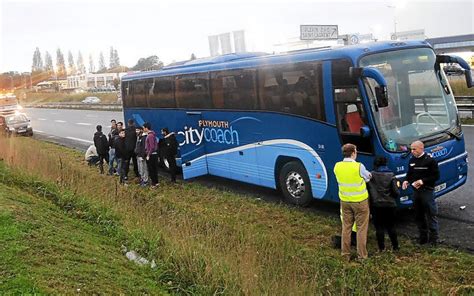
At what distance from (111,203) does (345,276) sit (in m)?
5.14

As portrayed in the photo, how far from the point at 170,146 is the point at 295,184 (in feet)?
13.8

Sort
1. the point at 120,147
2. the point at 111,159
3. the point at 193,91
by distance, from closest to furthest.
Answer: the point at 193,91, the point at 120,147, the point at 111,159

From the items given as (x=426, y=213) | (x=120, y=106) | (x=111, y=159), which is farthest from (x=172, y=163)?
(x=120, y=106)

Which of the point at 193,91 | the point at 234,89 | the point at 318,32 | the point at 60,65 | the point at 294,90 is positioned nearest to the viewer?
the point at 294,90

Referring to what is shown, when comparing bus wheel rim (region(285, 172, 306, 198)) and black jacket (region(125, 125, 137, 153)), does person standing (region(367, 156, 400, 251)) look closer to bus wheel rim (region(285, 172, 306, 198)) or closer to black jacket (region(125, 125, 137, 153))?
bus wheel rim (region(285, 172, 306, 198))

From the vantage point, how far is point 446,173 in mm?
8188

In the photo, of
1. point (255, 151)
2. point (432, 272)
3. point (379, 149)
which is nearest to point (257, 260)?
point (432, 272)

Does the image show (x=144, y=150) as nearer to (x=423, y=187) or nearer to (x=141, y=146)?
(x=141, y=146)

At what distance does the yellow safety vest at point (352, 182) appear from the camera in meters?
6.45

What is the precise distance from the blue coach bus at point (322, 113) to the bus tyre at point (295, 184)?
2 centimetres

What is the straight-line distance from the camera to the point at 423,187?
269 inches

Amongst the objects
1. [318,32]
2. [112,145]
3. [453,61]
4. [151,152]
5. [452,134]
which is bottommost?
[151,152]

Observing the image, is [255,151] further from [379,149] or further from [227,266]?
[227,266]

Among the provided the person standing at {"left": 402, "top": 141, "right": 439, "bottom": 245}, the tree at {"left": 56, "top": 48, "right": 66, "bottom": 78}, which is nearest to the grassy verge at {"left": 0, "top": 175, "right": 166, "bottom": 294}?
the person standing at {"left": 402, "top": 141, "right": 439, "bottom": 245}
